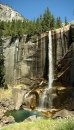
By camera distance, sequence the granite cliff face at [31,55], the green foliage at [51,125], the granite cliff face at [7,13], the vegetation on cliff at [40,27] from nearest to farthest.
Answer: the green foliage at [51,125] → the granite cliff face at [31,55] → the vegetation on cliff at [40,27] → the granite cliff face at [7,13]

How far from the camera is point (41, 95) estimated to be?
47.7 meters

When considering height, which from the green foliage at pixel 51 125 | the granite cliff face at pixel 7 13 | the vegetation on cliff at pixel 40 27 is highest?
the granite cliff face at pixel 7 13

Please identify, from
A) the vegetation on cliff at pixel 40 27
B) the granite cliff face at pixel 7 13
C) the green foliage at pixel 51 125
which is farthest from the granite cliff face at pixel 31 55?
the granite cliff face at pixel 7 13

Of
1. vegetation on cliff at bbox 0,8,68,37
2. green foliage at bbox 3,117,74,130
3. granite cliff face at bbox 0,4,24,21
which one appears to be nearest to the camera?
green foliage at bbox 3,117,74,130

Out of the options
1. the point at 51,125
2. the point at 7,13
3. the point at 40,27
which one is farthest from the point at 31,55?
the point at 7,13

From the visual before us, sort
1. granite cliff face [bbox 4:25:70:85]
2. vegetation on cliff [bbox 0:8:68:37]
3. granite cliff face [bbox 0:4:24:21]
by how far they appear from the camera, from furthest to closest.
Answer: granite cliff face [bbox 0:4:24:21] → vegetation on cliff [bbox 0:8:68:37] → granite cliff face [bbox 4:25:70:85]

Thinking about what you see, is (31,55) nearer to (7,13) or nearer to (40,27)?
(40,27)

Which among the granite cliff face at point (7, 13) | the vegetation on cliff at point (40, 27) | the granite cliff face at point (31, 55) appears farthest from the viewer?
the granite cliff face at point (7, 13)

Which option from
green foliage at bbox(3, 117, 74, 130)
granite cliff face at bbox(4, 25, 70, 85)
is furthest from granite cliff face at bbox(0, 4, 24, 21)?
green foliage at bbox(3, 117, 74, 130)

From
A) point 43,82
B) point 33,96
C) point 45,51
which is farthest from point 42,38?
point 33,96

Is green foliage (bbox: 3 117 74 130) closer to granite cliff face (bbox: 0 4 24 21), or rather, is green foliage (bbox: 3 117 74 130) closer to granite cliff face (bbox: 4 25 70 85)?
granite cliff face (bbox: 4 25 70 85)

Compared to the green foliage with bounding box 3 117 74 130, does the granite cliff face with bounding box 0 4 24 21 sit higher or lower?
higher

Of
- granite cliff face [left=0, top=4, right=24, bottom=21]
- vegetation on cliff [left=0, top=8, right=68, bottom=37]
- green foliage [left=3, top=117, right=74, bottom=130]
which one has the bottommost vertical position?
green foliage [left=3, top=117, right=74, bottom=130]

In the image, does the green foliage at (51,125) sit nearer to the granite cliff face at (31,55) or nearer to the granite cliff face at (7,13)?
the granite cliff face at (31,55)
